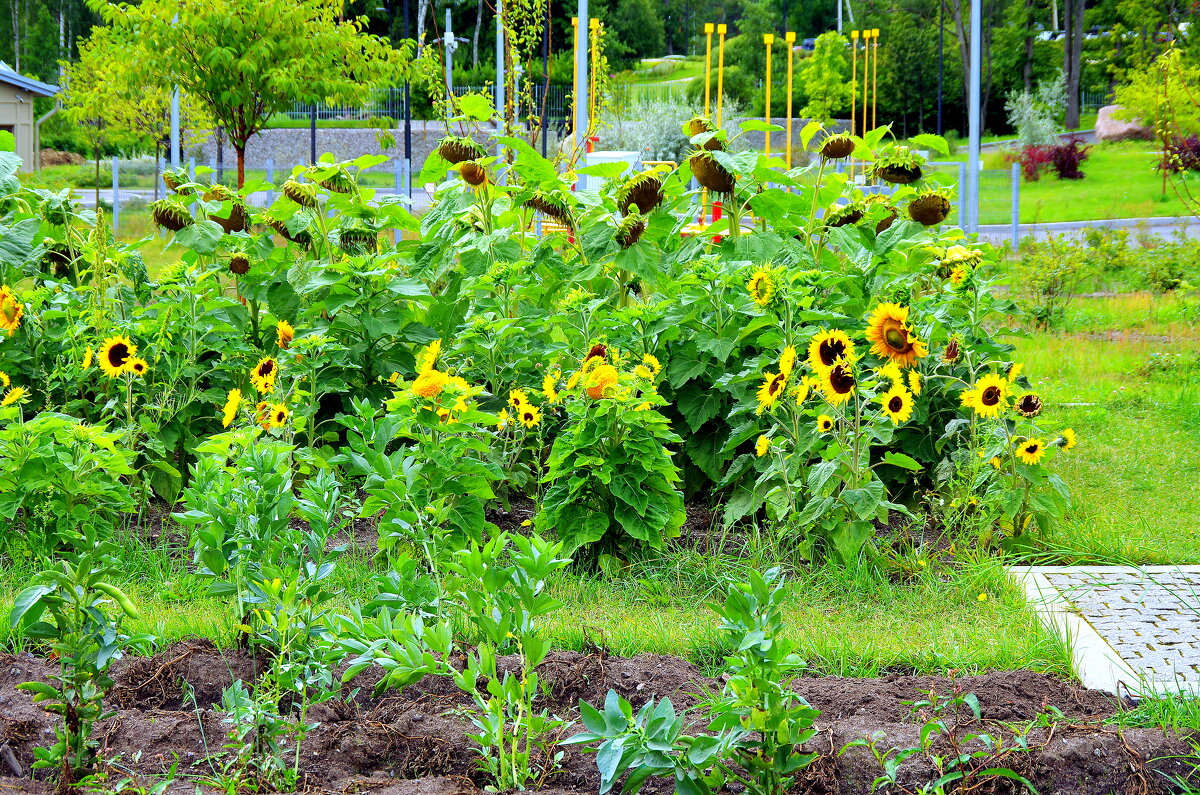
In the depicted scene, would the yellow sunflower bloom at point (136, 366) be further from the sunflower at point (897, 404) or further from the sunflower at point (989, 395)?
the sunflower at point (989, 395)

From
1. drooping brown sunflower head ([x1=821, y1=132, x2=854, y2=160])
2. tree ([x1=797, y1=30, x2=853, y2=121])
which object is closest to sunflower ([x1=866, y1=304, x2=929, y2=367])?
drooping brown sunflower head ([x1=821, y1=132, x2=854, y2=160])

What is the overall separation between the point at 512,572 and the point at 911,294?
2969 millimetres

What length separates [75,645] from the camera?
2.02 metres

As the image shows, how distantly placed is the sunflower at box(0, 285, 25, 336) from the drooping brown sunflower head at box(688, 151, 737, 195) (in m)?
2.56

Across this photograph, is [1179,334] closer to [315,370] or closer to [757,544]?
[757,544]

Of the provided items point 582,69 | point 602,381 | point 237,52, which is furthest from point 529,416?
point 582,69

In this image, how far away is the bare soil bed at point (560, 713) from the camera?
2121 mm

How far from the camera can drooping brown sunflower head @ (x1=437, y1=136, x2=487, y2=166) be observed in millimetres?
4777

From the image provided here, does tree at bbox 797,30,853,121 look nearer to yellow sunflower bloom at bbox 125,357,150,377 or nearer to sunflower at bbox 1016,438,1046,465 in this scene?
sunflower at bbox 1016,438,1046,465

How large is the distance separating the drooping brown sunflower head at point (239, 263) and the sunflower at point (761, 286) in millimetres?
2148

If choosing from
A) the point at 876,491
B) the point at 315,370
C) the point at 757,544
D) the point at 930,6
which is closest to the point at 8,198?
the point at 315,370

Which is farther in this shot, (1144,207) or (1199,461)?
(1144,207)

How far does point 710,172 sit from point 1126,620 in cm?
216

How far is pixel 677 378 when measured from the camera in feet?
13.6
